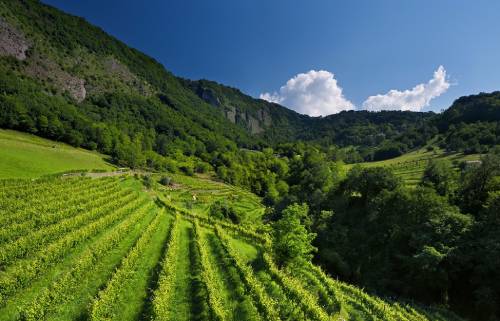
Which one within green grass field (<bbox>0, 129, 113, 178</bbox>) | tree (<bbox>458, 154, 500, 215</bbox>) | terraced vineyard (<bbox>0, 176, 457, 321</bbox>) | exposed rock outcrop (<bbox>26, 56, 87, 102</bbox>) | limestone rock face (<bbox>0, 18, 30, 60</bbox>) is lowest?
terraced vineyard (<bbox>0, 176, 457, 321</bbox>)

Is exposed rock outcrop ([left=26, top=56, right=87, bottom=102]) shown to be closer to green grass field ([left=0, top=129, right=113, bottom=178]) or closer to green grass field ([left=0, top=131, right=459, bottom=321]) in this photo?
green grass field ([left=0, top=129, right=113, bottom=178])

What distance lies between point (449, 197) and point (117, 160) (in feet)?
339

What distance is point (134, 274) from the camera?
23.1 m

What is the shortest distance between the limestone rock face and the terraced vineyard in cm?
16890

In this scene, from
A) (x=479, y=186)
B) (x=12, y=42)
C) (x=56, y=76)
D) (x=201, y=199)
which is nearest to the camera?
(x=479, y=186)

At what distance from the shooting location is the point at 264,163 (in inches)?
7067

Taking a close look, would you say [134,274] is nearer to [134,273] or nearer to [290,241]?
[134,273]

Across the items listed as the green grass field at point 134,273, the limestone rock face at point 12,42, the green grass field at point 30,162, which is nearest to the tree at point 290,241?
the green grass field at point 134,273

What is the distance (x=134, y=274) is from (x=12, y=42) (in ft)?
668

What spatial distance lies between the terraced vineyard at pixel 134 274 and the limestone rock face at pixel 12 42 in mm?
168896

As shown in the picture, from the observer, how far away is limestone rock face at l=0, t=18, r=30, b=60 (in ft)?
509

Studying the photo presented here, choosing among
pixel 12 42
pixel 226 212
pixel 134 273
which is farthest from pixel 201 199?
pixel 12 42

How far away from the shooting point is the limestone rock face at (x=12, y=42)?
6107 inches

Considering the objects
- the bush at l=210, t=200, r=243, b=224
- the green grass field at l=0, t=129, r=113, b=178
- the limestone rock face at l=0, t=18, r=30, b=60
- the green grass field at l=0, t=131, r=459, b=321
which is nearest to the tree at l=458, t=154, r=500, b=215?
the green grass field at l=0, t=131, r=459, b=321
